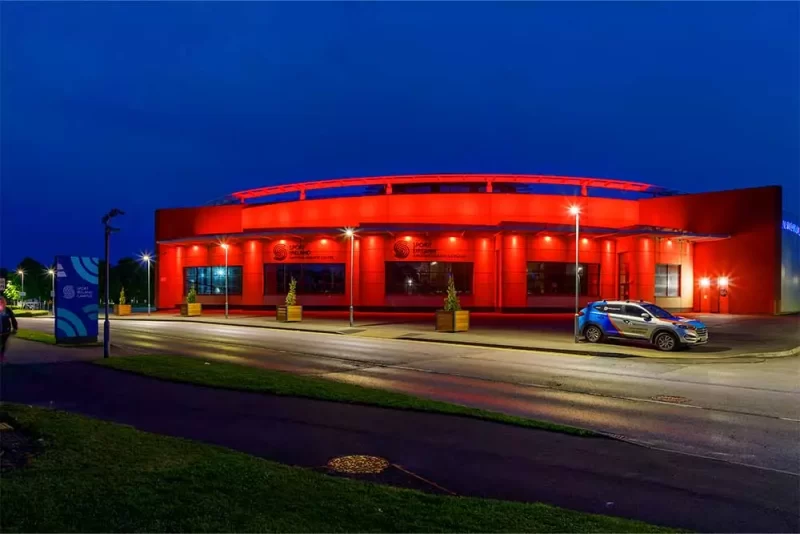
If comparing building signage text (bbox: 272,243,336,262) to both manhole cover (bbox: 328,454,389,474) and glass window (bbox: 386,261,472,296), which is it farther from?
manhole cover (bbox: 328,454,389,474)

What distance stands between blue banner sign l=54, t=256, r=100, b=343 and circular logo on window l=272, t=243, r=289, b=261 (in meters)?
23.0

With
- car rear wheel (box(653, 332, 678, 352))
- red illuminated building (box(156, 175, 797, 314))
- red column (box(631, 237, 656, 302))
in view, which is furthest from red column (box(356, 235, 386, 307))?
car rear wheel (box(653, 332, 678, 352))

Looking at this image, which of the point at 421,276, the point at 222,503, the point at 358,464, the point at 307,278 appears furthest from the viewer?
the point at 307,278

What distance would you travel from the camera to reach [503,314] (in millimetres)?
41125

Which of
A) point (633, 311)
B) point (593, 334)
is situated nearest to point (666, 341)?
point (633, 311)

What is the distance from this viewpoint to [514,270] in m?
41.8

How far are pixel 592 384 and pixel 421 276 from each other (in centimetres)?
2865

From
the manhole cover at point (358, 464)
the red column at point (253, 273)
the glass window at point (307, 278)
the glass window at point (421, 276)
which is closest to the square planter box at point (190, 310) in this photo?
the red column at point (253, 273)

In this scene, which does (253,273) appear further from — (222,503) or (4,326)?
(222,503)

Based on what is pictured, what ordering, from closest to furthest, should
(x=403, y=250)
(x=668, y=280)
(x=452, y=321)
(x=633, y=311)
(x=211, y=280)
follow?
(x=633, y=311) < (x=452, y=321) < (x=403, y=250) < (x=668, y=280) < (x=211, y=280)

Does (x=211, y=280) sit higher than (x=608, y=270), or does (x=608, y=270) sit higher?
(x=608, y=270)

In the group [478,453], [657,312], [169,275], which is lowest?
[478,453]

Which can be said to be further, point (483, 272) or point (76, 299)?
point (483, 272)

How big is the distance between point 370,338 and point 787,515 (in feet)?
67.9
